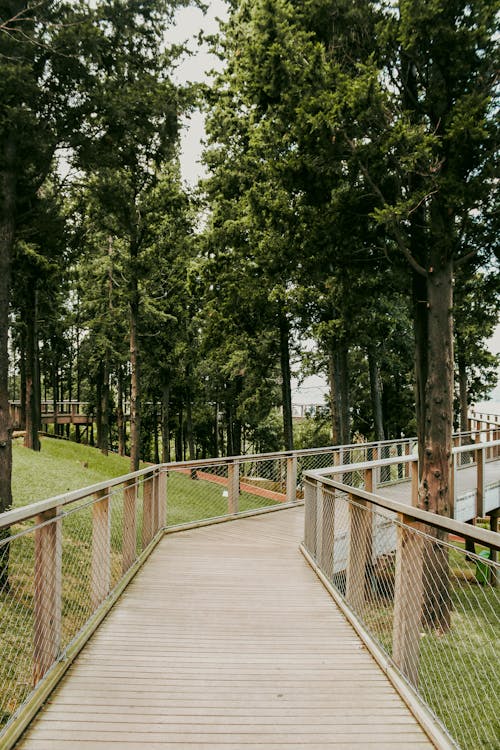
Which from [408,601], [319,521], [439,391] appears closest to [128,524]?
[319,521]

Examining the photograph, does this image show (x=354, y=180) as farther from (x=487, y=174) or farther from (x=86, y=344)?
(x=86, y=344)

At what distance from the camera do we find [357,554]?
18.2 feet

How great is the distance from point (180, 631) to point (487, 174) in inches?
291

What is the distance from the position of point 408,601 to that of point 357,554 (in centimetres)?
160

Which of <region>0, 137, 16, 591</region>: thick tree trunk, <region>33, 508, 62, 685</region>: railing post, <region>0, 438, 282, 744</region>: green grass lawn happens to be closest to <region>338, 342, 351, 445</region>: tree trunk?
<region>0, 438, 282, 744</region>: green grass lawn

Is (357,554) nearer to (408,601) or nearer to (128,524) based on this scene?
(408,601)

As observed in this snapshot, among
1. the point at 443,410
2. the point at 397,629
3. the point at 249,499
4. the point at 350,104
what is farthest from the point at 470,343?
the point at 397,629

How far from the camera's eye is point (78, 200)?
36.5ft

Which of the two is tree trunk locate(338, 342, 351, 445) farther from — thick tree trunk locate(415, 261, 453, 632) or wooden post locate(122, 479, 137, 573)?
wooden post locate(122, 479, 137, 573)

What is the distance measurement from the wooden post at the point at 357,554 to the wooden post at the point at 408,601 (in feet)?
4.31

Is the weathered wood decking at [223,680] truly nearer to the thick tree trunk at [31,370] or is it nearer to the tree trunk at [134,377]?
the tree trunk at [134,377]

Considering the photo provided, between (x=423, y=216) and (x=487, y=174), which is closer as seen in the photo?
(x=487, y=174)

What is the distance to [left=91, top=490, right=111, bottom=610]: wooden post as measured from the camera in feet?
16.5

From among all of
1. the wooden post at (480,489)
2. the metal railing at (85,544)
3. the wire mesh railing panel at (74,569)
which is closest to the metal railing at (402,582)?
the metal railing at (85,544)
